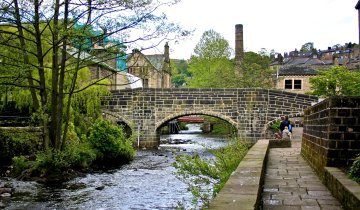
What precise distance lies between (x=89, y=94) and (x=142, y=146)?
4.59 meters

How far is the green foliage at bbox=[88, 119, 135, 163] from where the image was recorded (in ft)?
53.5

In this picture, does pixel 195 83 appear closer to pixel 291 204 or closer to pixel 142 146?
pixel 142 146

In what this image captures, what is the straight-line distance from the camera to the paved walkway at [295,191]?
4.82m

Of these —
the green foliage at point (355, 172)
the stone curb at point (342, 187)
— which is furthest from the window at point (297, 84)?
the green foliage at point (355, 172)

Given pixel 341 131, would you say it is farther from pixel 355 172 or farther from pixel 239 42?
pixel 239 42

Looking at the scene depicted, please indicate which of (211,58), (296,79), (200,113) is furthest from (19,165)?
(296,79)

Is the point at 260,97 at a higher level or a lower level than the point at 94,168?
higher

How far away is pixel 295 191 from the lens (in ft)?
18.8

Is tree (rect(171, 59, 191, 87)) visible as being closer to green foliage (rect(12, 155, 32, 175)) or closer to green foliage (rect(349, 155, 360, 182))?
green foliage (rect(12, 155, 32, 175))

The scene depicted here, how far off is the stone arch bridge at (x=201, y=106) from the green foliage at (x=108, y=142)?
24.1 ft

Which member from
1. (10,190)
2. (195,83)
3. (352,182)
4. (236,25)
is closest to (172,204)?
(10,190)

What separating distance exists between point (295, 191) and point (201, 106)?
19294 millimetres

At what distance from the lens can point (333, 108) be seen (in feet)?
19.5

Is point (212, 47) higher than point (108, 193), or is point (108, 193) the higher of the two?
point (212, 47)
